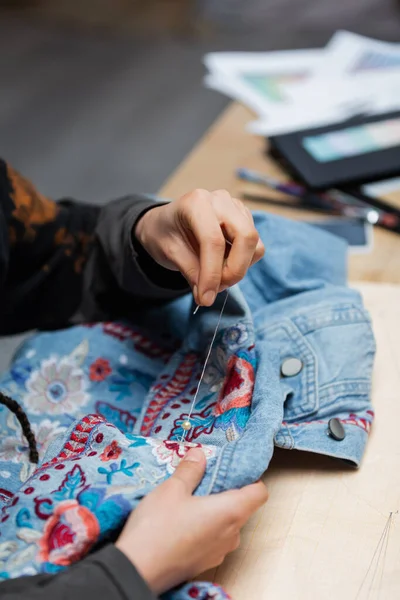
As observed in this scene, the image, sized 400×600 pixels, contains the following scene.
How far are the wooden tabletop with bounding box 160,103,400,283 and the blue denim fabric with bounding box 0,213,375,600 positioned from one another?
84 millimetres

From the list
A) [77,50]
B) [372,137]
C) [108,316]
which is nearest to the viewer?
[108,316]

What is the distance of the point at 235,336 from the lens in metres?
0.65

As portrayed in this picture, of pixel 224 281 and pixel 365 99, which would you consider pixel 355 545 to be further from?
pixel 365 99

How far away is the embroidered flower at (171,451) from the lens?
531 millimetres

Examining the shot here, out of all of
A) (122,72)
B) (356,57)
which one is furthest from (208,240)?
(122,72)

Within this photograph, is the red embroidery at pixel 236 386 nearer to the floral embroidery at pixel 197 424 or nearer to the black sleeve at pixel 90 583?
the floral embroidery at pixel 197 424

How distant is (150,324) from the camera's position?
79 cm

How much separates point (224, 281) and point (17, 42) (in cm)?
163

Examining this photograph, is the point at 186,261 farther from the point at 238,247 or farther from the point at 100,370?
the point at 100,370

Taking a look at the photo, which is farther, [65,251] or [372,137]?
[372,137]

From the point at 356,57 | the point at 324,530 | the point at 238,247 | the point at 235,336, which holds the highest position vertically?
the point at 356,57

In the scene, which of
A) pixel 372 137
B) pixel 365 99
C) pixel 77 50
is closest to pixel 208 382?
pixel 372 137

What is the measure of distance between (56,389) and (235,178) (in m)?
0.51

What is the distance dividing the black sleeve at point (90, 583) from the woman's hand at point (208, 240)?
8.9 inches
